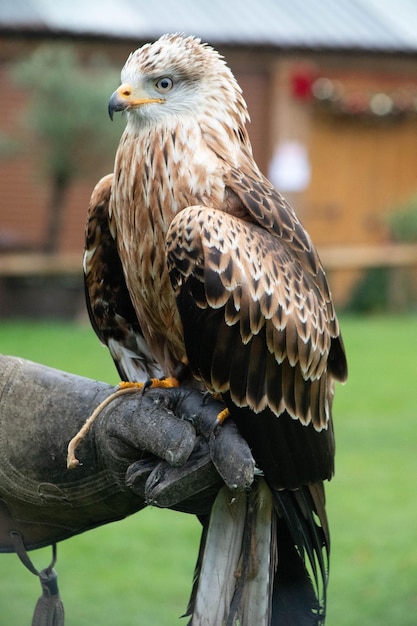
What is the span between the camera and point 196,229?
2.79 m

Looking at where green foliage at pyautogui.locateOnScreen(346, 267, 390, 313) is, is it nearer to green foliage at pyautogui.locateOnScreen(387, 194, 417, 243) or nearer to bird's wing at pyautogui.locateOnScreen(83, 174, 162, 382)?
green foliage at pyautogui.locateOnScreen(387, 194, 417, 243)

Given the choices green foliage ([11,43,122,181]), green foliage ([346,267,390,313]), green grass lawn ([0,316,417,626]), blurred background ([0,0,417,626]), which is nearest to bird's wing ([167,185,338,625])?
green grass lawn ([0,316,417,626])

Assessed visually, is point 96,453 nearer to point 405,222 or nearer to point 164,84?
point 164,84

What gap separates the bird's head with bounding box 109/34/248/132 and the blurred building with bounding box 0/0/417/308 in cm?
1011

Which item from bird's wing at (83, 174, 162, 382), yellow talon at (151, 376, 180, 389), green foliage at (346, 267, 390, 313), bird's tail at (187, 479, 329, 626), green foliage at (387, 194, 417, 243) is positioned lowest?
bird's tail at (187, 479, 329, 626)

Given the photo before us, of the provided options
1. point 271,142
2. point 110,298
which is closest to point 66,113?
point 271,142

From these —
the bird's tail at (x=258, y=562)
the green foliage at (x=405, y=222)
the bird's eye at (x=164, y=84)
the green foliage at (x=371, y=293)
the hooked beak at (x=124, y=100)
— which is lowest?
the bird's tail at (x=258, y=562)

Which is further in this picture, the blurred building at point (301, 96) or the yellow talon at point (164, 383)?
the blurred building at point (301, 96)

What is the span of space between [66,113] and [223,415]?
9.74 meters

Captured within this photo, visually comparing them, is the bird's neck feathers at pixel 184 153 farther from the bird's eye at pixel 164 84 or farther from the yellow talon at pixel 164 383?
the yellow talon at pixel 164 383

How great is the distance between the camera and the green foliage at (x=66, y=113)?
12.0 meters

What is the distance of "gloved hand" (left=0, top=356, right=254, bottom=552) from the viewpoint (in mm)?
2682

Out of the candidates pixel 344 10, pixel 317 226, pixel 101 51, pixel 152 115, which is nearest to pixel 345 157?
pixel 317 226

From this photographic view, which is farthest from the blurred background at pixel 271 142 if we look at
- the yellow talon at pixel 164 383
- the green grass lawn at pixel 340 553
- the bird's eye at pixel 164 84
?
the bird's eye at pixel 164 84
